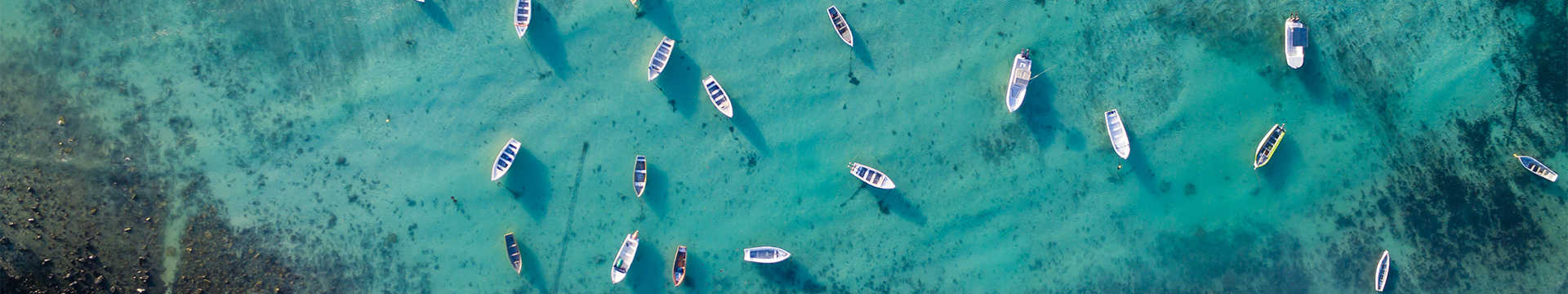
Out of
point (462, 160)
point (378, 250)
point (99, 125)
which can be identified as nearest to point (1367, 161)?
point (462, 160)

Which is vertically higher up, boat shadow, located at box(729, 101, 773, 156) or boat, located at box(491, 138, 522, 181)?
boat shadow, located at box(729, 101, 773, 156)

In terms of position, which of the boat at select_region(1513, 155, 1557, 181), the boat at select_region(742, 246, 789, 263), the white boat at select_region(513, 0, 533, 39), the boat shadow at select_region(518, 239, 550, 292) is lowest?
the boat shadow at select_region(518, 239, 550, 292)

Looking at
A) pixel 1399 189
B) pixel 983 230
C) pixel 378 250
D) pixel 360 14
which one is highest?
pixel 360 14

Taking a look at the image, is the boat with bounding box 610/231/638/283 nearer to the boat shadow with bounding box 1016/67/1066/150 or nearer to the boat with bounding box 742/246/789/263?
the boat with bounding box 742/246/789/263

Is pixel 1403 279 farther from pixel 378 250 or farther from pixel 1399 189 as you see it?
pixel 378 250

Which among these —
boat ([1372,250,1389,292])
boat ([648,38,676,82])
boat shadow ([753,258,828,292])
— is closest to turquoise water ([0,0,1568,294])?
boat ([648,38,676,82])

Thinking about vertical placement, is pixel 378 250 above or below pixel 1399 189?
below
